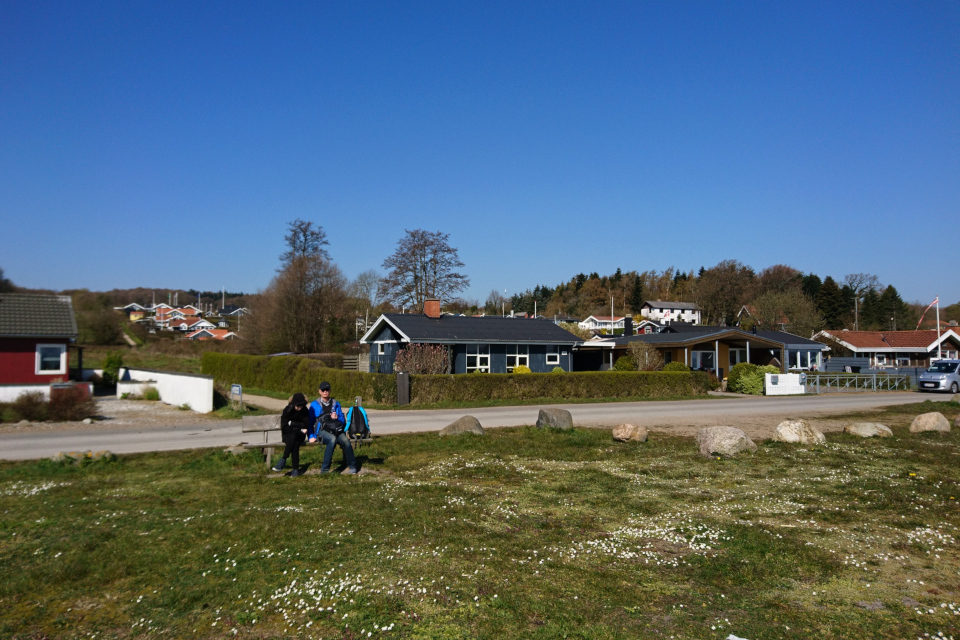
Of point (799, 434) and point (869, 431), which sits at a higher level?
point (799, 434)

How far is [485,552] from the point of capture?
685 cm

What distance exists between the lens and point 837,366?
56.2 meters

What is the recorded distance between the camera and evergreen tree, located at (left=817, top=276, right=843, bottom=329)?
314 ft

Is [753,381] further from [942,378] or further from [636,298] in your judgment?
[636,298]

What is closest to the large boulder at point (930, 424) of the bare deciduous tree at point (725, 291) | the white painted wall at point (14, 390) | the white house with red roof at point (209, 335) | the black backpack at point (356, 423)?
the black backpack at point (356, 423)

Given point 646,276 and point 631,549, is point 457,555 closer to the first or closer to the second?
point 631,549

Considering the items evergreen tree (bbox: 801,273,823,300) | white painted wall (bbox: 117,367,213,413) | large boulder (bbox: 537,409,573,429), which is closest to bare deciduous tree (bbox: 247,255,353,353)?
white painted wall (bbox: 117,367,213,413)

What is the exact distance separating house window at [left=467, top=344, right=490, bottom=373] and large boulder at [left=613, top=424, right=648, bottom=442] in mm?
21736

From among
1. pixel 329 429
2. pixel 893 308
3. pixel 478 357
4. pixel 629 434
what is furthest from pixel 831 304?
pixel 329 429

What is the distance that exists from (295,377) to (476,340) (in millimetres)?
10420

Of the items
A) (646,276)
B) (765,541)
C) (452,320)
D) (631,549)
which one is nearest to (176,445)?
(631,549)

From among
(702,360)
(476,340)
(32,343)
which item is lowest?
(702,360)

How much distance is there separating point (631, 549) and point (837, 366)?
57393 mm

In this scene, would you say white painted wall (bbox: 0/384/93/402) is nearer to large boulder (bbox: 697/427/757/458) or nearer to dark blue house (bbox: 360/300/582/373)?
dark blue house (bbox: 360/300/582/373)
